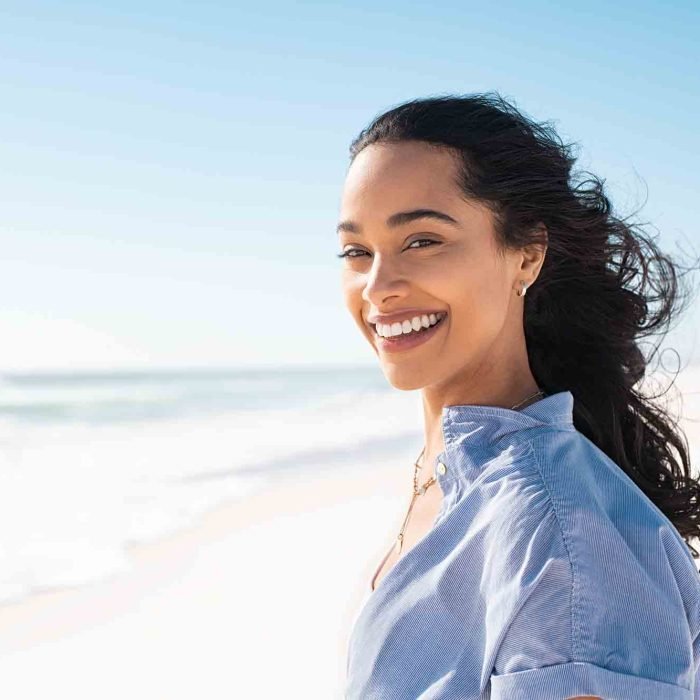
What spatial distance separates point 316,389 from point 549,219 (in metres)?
35.0

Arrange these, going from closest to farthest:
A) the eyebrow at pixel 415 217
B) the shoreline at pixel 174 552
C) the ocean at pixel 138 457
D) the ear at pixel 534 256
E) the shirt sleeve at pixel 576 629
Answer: the shirt sleeve at pixel 576 629 < the eyebrow at pixel 415 217 < the ear at pixel 534 256 < the shoreline at pixel 174 552 < the ocean at pixel 138 457

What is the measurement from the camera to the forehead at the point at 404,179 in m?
2.01

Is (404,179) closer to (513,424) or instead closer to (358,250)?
(358,250)

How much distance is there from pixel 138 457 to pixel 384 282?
13147 mm

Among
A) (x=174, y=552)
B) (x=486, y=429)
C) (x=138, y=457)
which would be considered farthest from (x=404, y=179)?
(x=138, y=457)

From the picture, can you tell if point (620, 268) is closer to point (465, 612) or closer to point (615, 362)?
point (615, 362)

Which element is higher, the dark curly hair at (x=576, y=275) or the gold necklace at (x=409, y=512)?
the dark curly hair at (x=576, y=275)

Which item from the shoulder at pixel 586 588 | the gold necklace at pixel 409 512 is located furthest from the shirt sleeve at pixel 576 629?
the gold necklace at pixel 409 512

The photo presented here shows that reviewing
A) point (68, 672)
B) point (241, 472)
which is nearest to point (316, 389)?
point (241, 472)

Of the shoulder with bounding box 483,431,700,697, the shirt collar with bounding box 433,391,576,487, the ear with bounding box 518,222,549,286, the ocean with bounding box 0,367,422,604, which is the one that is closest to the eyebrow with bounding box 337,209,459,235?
the ear with bounding box 518,222,549,286

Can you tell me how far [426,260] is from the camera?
1984mm

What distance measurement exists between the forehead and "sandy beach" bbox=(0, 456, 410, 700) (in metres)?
2.19

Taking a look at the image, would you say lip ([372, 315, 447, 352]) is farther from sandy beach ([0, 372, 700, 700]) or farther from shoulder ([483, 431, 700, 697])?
sandy beach ([0, 372, 700, 700])

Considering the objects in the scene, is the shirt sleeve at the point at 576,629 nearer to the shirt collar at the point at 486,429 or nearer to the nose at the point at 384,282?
the shirt collar at the point at 486,429
